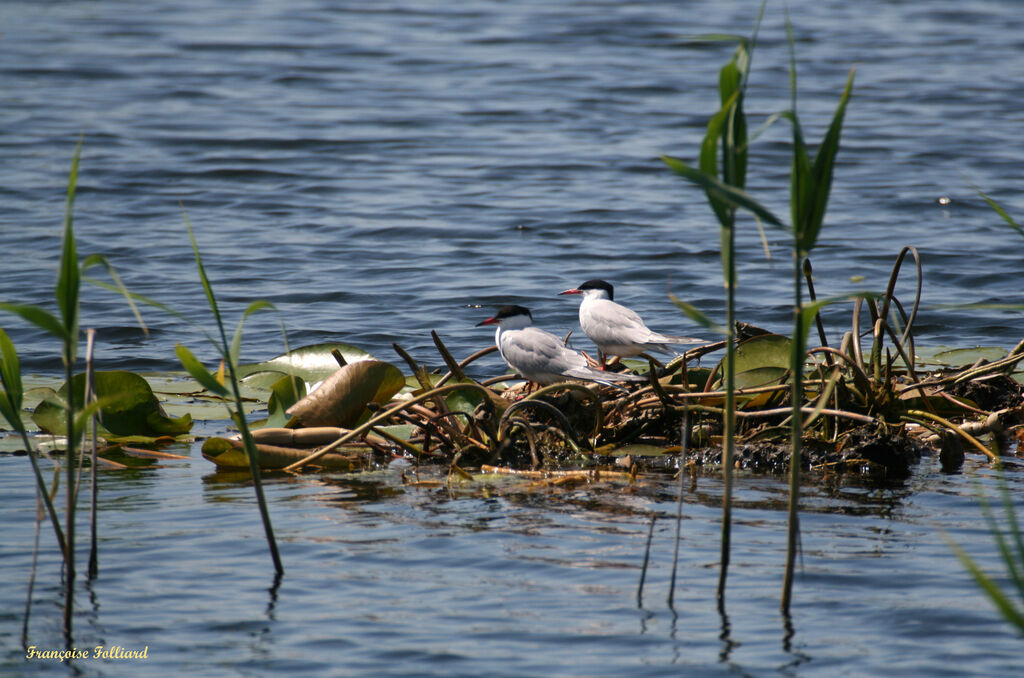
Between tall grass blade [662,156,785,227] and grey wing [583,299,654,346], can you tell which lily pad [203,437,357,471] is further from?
tall grass blade [662,156,785,227]

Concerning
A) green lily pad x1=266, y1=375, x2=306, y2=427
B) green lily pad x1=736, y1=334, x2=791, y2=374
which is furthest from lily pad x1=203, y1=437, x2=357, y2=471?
green lily pad x1=736, y1=334, x2=791, y2=374

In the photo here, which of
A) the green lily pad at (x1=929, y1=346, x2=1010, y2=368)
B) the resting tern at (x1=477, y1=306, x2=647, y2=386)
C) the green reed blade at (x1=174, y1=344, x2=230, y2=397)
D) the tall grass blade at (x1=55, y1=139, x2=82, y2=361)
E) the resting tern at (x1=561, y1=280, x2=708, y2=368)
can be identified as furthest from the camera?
the green lily pad at (x1=929, y1=346, x2=1010, y2=368)

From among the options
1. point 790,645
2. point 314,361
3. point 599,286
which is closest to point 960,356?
point 599,286

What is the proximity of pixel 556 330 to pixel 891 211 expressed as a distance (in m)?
5.35

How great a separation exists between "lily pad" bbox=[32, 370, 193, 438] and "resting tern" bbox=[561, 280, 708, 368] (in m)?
1.95

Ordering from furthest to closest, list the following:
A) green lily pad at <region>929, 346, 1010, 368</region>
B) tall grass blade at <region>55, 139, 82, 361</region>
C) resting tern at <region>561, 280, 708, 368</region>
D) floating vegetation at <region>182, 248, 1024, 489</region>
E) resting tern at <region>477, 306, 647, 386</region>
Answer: green lily pad at <region>929, 346, 1010, 368</region> < resting tern at <region>561, 280, 708, 368</region> < resting tern at <region>477, 306, 647, 386</region> < floating vegetation at <region>182, 248, 1024, 489</region> < tall grass blade at <region>55, 139, 82, 361</region>

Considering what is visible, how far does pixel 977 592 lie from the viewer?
3.59 metres

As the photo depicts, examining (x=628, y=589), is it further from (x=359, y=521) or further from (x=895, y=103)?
(x=895, y=103)

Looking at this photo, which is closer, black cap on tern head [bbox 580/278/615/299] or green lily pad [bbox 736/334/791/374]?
green lily pad [bbox 736/334/791/374]

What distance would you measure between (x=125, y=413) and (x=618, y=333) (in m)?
2.26

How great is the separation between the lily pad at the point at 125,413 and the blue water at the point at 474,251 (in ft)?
0.89

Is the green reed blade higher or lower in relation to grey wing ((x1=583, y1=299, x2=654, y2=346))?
lower

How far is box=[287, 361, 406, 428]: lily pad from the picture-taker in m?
5.07

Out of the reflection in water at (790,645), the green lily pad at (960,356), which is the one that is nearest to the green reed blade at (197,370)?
the reflection in water at (790,645)
